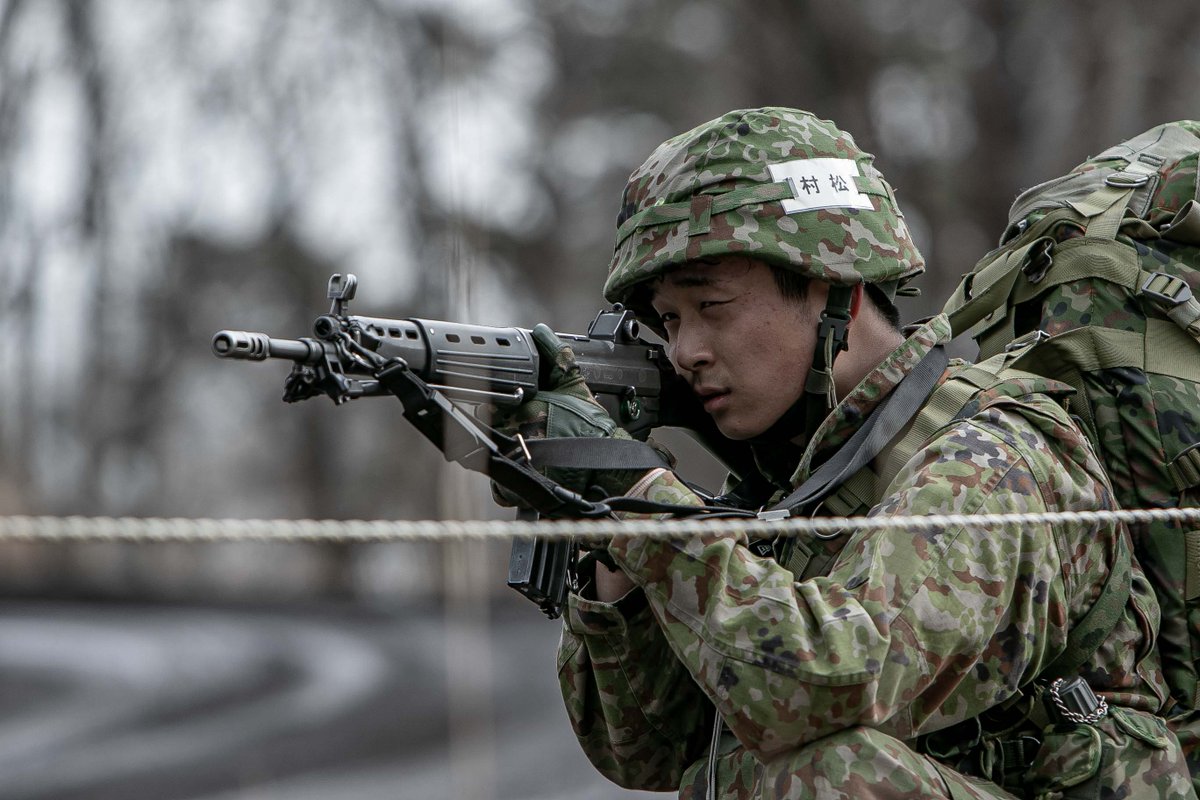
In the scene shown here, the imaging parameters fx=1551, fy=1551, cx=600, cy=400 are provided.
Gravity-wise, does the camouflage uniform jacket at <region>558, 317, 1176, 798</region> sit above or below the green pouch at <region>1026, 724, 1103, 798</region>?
above

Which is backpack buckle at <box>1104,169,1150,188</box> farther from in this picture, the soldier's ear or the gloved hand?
the gloved hand

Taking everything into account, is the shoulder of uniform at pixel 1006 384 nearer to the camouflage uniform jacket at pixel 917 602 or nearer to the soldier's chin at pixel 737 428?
the camouflage uniform jacket at pixel 917 602

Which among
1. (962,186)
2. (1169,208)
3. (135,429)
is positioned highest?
(962,186)

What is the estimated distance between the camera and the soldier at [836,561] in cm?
274

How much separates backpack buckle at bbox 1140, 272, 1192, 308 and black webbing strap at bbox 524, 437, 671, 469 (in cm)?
115

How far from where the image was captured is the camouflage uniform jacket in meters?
2.70

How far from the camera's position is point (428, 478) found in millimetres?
19641

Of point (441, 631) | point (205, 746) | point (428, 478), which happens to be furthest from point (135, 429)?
point (205, 746)

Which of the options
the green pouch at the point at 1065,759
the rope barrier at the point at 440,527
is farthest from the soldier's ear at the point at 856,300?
the green pouch at the point at 1065,759

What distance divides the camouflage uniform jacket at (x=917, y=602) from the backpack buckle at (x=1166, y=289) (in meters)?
0.37

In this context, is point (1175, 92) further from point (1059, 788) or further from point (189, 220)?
point (1059, 788)

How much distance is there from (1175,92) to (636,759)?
14.2 meters

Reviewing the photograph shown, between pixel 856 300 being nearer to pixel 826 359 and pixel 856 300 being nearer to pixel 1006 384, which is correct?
pixel 826 359

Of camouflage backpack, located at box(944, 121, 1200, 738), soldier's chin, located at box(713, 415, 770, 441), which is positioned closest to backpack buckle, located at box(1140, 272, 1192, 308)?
camouflage backpack, located at box(944, 121, 1200, 738)
